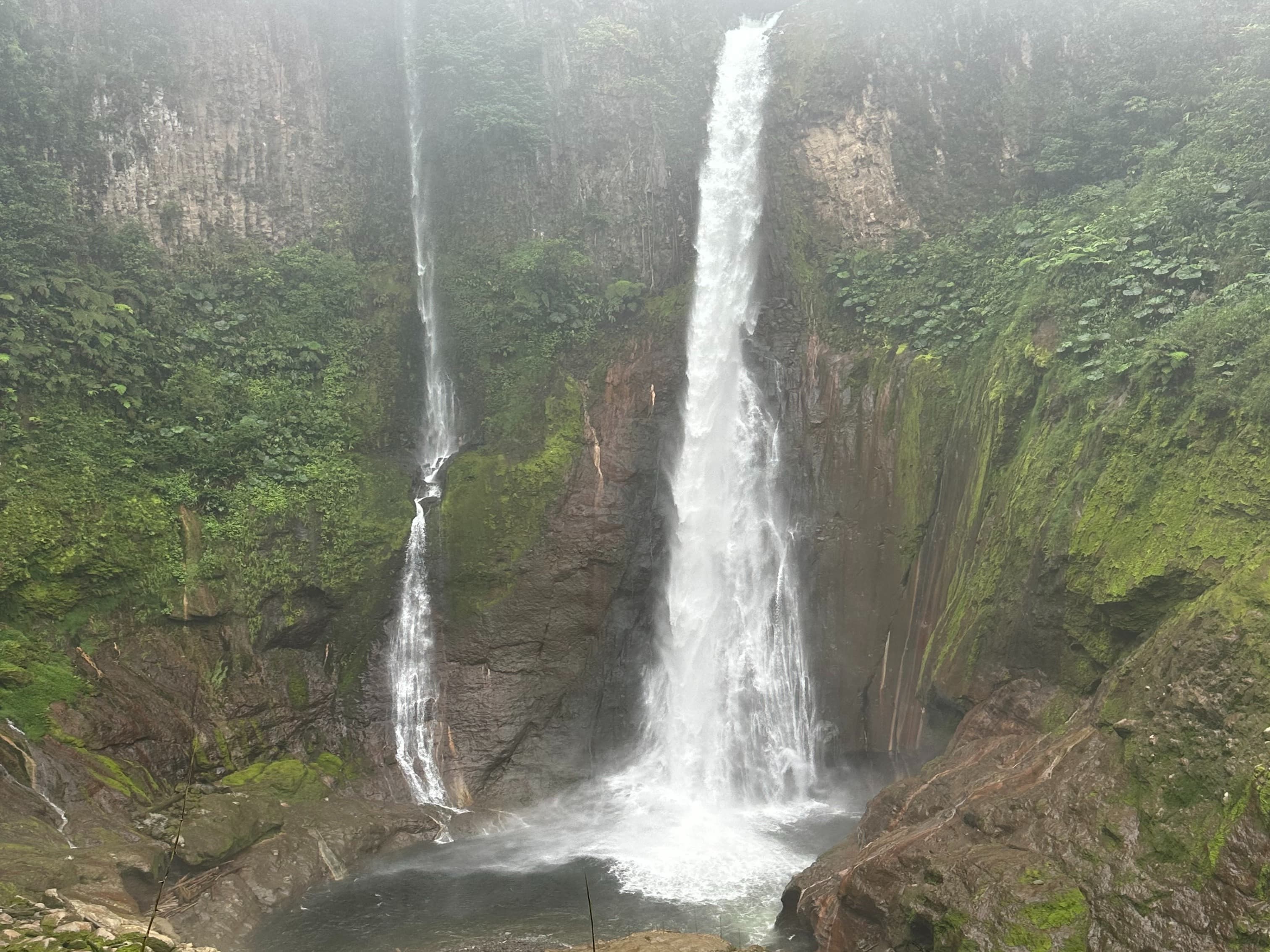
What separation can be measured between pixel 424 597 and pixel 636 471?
4810 mm

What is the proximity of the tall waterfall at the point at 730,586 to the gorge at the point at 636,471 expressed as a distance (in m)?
0.09

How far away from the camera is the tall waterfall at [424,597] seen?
15.4 meters

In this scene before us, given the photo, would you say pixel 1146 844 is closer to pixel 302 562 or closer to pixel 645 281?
pixel 302 562

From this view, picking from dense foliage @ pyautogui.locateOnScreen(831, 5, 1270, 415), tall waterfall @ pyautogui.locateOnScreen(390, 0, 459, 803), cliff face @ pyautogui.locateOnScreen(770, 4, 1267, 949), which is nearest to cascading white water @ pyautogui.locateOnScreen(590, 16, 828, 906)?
cliff face @ pyautogui.locateOnScreen(770, 4, 1267, 949)

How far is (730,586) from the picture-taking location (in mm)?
16422

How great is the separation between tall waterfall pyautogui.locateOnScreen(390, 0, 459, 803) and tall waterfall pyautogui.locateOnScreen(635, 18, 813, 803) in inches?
157

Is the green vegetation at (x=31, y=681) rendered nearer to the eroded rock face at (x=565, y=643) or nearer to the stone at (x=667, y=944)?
the eroded rock face at (x=565, y=643)

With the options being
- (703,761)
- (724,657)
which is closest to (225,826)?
(703,761)

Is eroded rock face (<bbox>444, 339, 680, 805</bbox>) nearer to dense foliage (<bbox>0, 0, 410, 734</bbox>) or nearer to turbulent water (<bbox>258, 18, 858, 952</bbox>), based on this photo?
turbulent water (<bbox>258, 18, 858, 952</bbox>)

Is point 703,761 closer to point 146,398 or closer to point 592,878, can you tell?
point 592,878

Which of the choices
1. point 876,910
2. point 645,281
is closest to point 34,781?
point 876,910

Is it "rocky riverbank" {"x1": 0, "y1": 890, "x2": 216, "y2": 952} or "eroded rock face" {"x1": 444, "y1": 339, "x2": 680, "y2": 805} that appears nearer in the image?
"rocky riverbank" {"x1": 0, "y1": 890, "x2": 216, "y2": 952}

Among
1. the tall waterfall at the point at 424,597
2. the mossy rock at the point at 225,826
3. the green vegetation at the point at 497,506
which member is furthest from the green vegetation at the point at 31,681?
the green vegetation at the point at 497,506

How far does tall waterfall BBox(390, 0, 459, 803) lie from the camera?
1541 cm
